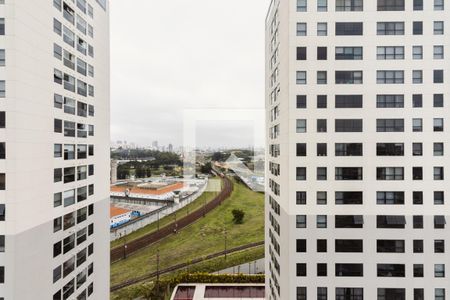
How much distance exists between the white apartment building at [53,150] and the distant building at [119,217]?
20110 mm

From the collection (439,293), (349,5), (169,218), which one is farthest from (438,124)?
(169,218)

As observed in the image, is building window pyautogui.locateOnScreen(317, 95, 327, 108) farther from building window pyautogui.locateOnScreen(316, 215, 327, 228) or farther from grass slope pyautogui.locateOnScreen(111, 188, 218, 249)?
grass slope pyautogui.locateOnScreen(111, 188, 218, 249)

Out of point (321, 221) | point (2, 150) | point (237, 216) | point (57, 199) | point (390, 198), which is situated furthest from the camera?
point (237, 216)

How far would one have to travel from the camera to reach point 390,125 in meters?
13.6

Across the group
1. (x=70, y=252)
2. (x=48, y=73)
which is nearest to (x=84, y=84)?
(x=48, y=73)

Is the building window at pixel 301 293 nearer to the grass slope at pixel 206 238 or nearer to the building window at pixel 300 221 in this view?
the building window at pixel 300 221

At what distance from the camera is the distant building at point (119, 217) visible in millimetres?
35459

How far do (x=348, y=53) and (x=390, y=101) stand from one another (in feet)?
11.9

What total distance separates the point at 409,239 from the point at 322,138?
7548 millimetres

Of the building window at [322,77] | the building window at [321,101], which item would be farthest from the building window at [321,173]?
the building window at [322,77]

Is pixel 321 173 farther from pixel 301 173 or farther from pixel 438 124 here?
pixel 438 124

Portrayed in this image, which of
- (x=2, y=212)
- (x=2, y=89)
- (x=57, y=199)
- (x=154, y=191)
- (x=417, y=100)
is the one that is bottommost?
(x=154, y=191)

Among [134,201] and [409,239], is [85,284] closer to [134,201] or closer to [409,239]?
[409,239]

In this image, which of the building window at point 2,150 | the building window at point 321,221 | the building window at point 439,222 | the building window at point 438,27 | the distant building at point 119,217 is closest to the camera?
the building window at point 2,150
